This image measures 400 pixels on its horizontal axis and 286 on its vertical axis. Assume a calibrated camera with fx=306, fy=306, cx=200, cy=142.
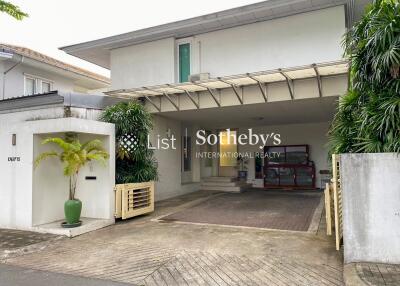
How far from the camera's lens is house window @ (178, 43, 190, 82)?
37.8 feet

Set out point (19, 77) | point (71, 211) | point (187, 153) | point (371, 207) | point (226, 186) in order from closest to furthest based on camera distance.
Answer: point (371, 207) → point (71, 211) → point (19, 77) → point (187, 153) → point (226, 186)

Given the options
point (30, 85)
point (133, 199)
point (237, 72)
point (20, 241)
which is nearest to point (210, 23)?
point (237, 72)

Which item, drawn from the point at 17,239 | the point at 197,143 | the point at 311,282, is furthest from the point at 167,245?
the point at 197,143

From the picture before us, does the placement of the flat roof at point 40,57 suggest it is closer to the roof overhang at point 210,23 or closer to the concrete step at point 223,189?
the roof overhang at point 210,23

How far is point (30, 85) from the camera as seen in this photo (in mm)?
13055

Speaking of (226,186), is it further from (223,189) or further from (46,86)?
(46,86)

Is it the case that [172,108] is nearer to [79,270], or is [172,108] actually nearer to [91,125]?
[91,125]

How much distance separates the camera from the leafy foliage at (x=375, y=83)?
15.6ft

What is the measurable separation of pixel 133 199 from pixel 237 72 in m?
5.53

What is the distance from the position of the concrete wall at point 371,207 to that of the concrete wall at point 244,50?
5.83 meters

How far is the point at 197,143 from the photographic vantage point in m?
15.8

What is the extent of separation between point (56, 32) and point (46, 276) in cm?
1268

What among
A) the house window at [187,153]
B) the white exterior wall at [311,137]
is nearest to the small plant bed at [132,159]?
the house window at [187,153]

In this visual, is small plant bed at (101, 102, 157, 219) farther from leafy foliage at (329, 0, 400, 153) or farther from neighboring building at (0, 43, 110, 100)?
neighboring building at (0, 43, 110, 100)
